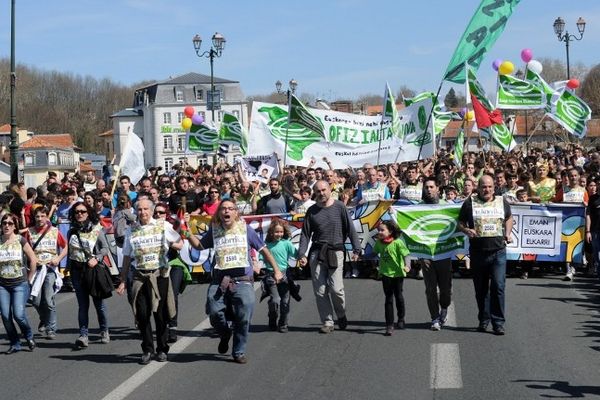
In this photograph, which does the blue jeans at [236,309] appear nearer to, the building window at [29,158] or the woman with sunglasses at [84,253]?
the woman with sunglasses at [84,253]

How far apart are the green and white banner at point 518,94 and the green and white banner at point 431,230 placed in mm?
11738

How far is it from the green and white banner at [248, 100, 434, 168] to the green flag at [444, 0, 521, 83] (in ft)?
9.96

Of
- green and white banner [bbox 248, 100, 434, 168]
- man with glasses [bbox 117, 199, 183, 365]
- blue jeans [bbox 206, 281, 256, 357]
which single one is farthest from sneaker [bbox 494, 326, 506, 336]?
green and white banner [bbox 248, 100, 434, 168]

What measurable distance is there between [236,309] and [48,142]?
99.6 m

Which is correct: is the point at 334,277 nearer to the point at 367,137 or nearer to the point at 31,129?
the point at 367,137

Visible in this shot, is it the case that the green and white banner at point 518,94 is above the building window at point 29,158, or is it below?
below

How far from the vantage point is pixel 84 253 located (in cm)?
1117

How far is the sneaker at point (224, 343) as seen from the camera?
33.2 ft

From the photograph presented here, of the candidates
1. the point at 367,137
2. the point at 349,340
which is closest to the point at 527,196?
the point at 367,137

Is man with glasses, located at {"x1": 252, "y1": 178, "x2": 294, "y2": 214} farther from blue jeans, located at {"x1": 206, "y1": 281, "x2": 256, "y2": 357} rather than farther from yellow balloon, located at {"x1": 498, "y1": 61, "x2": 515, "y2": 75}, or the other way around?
yellow balloon, located at {"x1": 498, "y1": 61, "x2": 515, "y2": 75}

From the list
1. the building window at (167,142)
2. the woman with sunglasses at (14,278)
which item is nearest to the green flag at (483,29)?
the woman with sunglasses at (14,278)

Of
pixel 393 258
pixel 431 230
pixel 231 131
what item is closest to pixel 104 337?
pixel 393 258

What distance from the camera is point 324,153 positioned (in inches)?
821

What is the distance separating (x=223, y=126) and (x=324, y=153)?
7.81 metres
